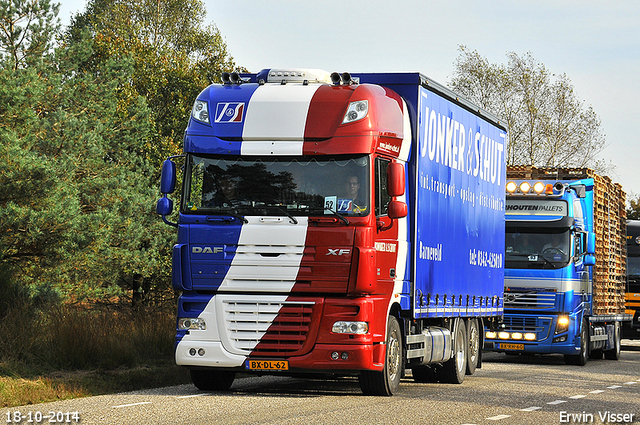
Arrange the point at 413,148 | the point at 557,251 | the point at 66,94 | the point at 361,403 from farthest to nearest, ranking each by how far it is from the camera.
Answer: the point at 66,94 < the point at 557,251 < the point at 413,148 < the point at 361,403

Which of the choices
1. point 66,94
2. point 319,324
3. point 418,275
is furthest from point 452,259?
point 66,94

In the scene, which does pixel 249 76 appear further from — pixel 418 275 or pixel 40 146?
pixel 40 146

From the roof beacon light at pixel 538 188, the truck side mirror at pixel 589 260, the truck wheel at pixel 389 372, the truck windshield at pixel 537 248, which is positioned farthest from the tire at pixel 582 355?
the truck wheel at pixel 389 372

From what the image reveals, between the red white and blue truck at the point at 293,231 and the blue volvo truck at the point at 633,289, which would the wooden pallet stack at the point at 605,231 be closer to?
the blue volvo truck at the point at 633,289

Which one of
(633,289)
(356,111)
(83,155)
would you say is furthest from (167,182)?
(633,289)

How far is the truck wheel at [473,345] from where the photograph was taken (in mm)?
16609

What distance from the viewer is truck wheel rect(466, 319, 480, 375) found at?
16.6 metres

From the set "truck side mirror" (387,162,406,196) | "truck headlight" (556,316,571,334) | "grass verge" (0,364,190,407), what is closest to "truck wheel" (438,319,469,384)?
"grass verge" (0,364,190,407)

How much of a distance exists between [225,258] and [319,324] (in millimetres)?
1433

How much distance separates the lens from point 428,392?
13797 mm

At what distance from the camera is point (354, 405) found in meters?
11.5

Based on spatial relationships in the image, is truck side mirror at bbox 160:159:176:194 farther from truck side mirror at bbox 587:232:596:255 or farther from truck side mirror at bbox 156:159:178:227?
truck side mirror at bbox 587:232:596:255

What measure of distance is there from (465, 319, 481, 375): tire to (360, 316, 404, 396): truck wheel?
372cm

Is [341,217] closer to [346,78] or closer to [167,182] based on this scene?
[346,78]
